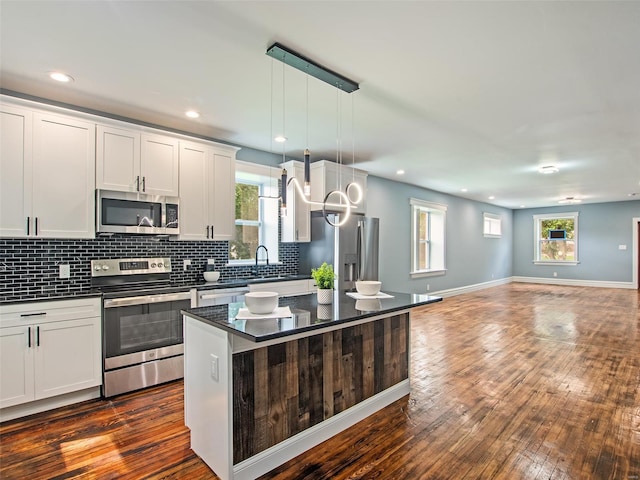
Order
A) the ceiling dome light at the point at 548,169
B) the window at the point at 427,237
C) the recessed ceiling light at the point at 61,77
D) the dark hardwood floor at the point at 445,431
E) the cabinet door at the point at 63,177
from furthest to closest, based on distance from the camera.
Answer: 1. the window at the point at 427,237
2. the ceiling dome light at the point at 548,169
3. the cabinet door at the point at 63,177
4. the recessed ceiling light at the point at 61,77
5. the dark hardwood floor at the point at 445,431

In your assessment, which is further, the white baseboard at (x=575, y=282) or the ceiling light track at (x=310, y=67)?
the white baseboard at (x=575, y=282)

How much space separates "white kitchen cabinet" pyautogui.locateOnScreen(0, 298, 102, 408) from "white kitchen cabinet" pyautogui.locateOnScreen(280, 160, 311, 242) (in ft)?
7.93

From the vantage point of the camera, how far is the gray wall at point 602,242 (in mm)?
10281

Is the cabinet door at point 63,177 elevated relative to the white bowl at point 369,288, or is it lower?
elevated

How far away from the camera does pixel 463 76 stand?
2.83 m

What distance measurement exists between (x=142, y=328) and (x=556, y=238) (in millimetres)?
12534

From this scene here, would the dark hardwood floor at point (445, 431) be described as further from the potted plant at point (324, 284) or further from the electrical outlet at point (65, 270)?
the electrical outlet at point (65, 270)

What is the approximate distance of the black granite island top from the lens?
6.15 feet

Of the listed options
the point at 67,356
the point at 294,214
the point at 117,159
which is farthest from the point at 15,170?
the point at 294,214

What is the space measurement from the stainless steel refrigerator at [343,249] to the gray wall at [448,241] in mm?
1538

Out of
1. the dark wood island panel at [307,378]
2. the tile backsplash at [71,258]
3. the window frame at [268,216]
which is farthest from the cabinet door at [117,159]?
the dark wood island panel at [307,378]

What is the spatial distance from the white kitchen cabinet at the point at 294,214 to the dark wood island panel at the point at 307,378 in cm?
218

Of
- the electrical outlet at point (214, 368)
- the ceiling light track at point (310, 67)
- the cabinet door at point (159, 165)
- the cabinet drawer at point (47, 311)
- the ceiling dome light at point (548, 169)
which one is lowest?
the electrical outlet at point (214, 368)

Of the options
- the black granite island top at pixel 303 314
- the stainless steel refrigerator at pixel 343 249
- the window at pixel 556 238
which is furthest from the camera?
the window at pixel 556 238
